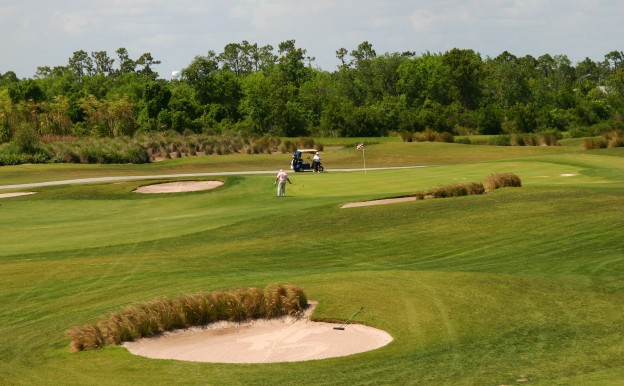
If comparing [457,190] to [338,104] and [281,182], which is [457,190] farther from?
[338,104]

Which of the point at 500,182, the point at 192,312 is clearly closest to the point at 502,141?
the point at 500,182

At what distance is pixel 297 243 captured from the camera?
31703 millimetres

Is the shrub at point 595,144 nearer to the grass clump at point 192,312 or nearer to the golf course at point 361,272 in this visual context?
the golf course at point 361,272

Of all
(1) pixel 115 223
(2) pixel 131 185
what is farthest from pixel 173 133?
(1) pixel 115 223

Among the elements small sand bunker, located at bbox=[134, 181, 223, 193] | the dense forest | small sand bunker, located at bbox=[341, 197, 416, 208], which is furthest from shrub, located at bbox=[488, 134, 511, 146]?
small sand bunker, located at bbox=[341, 197, 416, 208]

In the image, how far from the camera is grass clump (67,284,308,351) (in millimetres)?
18516

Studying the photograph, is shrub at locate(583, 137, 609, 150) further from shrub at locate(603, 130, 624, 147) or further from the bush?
the bush

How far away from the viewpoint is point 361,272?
24.6 metres

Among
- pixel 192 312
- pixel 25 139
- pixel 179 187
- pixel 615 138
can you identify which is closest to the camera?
pixel 192 312

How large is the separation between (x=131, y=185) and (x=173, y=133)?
38.2 m

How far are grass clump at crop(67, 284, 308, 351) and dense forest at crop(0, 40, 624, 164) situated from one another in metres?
65.1

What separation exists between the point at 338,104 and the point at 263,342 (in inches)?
3885

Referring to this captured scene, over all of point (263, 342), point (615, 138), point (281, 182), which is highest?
point (615, 138)

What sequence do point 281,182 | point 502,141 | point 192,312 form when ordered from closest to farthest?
point 192,312 → point 281,182 → point 502,141
